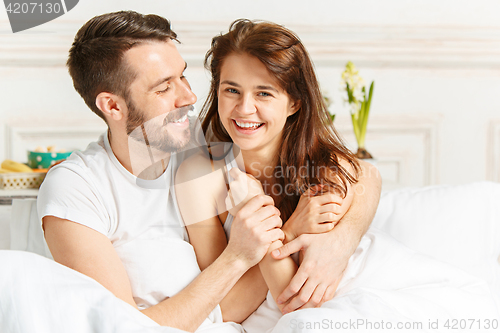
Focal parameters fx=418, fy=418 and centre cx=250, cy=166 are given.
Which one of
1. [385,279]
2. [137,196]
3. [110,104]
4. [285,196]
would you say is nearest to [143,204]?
[137,196]

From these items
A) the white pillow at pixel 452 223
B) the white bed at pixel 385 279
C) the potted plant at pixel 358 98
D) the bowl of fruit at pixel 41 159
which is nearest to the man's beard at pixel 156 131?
the white bed at pixel 385 279

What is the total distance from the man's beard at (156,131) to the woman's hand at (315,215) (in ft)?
1.23

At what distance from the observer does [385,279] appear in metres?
1.05

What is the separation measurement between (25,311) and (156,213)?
1.42ft

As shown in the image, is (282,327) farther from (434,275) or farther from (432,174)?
(432,174)

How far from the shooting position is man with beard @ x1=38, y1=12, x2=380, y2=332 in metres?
0.97

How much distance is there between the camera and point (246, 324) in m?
1.07

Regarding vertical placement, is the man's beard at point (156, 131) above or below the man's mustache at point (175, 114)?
below

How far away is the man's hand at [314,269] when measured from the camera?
3.27 feet

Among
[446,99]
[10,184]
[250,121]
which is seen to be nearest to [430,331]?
[250,121]

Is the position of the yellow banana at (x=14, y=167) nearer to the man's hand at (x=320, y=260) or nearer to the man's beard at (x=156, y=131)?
the man's beard at (x=156, y=131)

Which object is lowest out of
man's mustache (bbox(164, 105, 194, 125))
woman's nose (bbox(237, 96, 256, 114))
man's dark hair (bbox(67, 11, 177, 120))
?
man's mustache (bbox(164, 105, 194, 125))

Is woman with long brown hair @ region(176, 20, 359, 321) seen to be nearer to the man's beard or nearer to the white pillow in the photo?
the man's beard

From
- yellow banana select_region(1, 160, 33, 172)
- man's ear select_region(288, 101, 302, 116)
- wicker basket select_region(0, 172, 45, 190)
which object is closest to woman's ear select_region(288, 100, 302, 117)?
man's ear select_region(288, 101, 302, 116)
